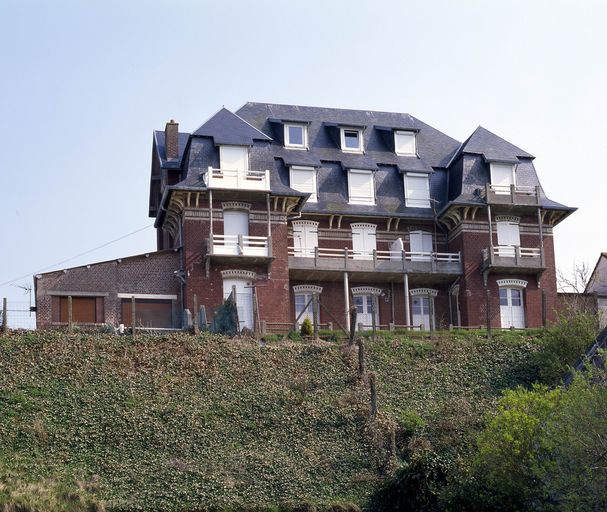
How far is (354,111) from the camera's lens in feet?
182

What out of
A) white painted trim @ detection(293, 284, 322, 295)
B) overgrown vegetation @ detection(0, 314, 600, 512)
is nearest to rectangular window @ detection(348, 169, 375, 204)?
white painted trim @ detection(293, 284, 322, 295)

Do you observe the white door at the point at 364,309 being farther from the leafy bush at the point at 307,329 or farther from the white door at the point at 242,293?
the leafy bush at the point at 307,329

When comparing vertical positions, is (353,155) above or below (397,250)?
above

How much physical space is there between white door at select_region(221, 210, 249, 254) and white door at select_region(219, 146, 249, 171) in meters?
1.90

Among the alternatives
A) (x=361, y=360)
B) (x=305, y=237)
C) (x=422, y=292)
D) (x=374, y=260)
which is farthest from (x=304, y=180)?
(x=361, y=360)

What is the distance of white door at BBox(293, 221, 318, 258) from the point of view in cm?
4966

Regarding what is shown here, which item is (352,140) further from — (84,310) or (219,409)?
(219,409)

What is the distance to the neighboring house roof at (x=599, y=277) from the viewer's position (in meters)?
55.5

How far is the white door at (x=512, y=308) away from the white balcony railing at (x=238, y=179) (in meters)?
11.3

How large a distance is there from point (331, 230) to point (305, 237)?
126 centimetres

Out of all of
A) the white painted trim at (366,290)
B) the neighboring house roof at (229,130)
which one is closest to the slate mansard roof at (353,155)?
the neighboring house roof at (229,130)

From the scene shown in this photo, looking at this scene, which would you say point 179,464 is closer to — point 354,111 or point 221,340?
point 221,340

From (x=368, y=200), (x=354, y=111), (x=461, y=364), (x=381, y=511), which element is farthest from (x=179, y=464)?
(x=354, y=111)

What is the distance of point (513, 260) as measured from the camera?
4997 centimetres
